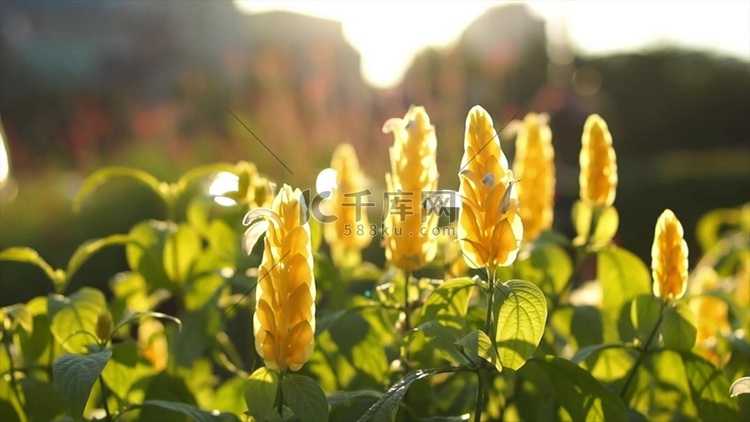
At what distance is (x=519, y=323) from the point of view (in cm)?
133

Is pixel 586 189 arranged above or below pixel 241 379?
above

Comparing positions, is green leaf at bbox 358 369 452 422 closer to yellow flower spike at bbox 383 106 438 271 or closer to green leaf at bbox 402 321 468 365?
green leaf at bbox 402 321 468 365

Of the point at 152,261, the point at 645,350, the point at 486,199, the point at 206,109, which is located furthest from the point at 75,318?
the point at 206,109

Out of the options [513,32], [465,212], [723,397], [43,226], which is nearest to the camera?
[465,212]

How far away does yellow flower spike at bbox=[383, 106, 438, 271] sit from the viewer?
1565mm

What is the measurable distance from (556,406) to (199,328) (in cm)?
78

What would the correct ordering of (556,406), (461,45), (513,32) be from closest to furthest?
(556,406)
(461,45)
(513,32)

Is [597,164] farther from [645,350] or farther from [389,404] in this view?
[389,404]

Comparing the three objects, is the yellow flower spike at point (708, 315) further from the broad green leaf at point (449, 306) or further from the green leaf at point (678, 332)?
the broad green leaf at point (449, 306)

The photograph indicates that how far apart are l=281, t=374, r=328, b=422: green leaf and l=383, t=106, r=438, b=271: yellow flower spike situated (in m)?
0.39

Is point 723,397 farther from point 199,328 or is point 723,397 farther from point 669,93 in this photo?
point 669,93

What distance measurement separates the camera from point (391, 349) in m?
1.87

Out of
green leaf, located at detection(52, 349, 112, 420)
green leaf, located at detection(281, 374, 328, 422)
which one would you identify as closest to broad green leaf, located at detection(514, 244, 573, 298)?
green leaf, located at detection(281, 374, 328, 422)

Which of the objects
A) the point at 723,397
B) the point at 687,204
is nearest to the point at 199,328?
the point at 723,397
